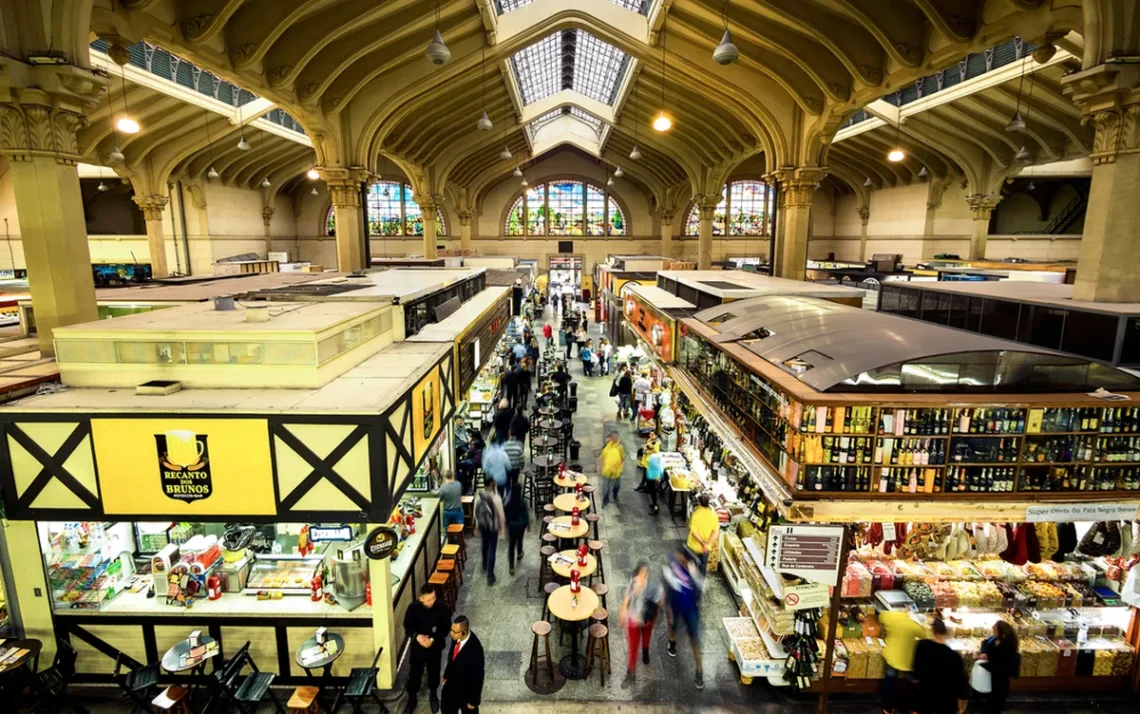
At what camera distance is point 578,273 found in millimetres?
39000

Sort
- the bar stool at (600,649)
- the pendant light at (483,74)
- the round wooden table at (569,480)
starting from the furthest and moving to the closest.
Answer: the pendant light at (483,74) → the round wooden table at (569,480) → the bar stool at (600,649)

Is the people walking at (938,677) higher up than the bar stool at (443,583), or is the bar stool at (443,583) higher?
the people walking at (938,677)

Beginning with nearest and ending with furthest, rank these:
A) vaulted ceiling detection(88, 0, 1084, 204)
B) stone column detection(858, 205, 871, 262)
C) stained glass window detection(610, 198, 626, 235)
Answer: vaulted ceiling detection(88, 0, 1084, 204), stone column detection(858, 205, 871, 262), stained glass window detection(610, 198, 626, 235)

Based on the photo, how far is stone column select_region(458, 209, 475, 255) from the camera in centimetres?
3461

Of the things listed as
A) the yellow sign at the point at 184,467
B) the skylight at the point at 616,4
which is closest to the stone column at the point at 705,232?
the skylight at the point at 616,4

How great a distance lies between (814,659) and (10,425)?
7.48 m

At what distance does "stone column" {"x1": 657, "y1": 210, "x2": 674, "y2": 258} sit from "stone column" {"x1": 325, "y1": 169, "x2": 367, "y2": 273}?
2273cm

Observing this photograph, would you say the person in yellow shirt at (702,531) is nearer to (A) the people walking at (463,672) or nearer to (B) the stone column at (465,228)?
(A) the people walking at (463,672)

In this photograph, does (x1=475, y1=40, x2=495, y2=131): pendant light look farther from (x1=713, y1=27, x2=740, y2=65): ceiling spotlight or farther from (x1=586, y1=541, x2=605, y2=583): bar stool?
(x1=586, y1=541, x2=605, y2=583): bar stool

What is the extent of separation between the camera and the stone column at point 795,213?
591 inches

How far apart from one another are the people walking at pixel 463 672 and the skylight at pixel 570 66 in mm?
16711

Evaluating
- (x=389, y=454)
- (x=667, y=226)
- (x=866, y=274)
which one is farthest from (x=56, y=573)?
(x=667, y=226)

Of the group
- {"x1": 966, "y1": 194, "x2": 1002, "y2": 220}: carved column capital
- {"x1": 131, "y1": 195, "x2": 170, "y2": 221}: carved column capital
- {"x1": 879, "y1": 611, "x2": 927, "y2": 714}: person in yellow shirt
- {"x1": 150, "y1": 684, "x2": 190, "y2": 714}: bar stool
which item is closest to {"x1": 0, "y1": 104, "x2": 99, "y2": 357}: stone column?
{"x1": 150, "y1": 684, "x2": 190, "y2": 714}: bar stool

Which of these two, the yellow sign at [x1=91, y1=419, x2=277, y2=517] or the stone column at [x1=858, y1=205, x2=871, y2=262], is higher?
the stone column at [x1=858, y1=205, x2=871, y2=262]
